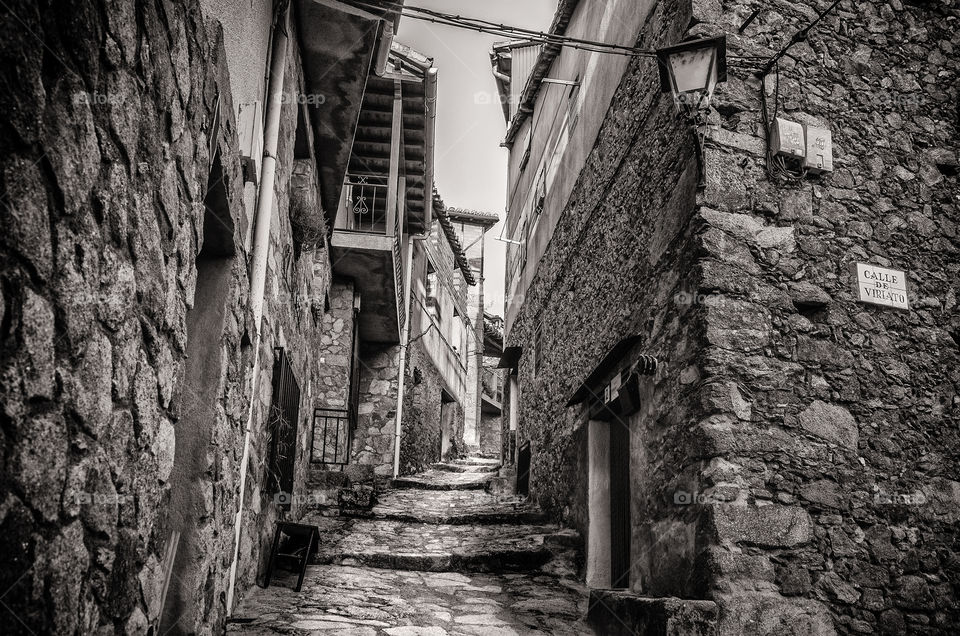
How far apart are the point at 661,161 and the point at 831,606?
3.09m

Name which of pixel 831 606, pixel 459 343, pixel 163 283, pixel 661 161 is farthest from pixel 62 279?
pixel 459 343

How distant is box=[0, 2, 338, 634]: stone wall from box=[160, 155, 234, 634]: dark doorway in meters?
0.32

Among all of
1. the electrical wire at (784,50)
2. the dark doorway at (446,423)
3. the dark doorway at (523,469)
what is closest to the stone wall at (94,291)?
the electrical wire at (784,50)

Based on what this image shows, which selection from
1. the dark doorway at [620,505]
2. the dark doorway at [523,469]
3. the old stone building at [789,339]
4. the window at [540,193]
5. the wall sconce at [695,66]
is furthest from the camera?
the dark doorway at [523,469]

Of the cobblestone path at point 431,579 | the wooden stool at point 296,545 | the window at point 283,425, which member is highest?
the window at point 283,425

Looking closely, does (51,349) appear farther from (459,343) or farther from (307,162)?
(459,343)

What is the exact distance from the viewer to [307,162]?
7035 mm

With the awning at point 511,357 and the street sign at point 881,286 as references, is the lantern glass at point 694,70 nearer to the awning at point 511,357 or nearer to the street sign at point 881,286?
the street sign at point 881,286

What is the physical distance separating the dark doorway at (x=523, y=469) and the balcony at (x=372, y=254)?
288cm

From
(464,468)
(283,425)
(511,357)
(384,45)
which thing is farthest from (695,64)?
(464,468)

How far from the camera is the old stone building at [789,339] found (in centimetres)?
418

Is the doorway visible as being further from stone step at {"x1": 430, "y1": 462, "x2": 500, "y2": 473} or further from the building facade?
the building facade

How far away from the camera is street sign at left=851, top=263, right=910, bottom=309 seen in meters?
4.80

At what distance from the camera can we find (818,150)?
195 inches
